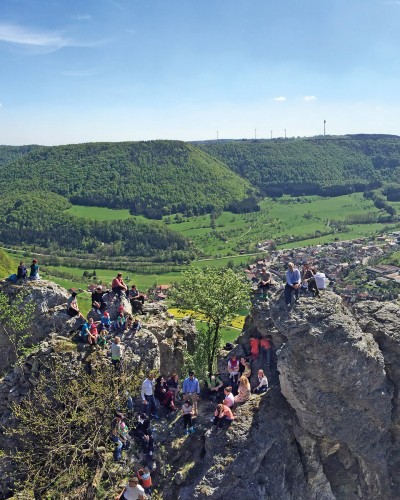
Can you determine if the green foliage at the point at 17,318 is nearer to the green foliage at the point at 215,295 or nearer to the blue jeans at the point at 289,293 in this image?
the green foliage at the point at 215,295

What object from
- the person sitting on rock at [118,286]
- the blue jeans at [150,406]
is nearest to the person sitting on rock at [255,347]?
the blue jeans at [150,406]

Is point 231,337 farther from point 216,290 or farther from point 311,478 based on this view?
point 311,478

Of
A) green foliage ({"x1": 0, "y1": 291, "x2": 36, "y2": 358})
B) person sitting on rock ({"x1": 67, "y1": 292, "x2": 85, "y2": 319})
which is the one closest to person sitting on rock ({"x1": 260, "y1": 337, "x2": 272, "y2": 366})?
person sitting on rock ({"x1": 67, "y1": 292, "x2": 85, "y2": 319})

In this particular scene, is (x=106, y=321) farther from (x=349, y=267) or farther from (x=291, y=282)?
(x=349, y=267)

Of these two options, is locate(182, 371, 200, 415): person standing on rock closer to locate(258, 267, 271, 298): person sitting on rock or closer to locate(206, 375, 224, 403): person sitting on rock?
locate(206, 375, 224, 403): person sitting on rock

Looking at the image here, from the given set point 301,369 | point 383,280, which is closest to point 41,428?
point 301,369

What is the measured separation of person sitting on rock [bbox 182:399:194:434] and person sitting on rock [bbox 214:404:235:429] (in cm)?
145

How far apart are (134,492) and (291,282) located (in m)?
12.4

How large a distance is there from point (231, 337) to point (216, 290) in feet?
170

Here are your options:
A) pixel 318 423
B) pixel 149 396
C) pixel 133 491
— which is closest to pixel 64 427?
pixel 149 396

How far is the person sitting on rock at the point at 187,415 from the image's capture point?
69.9 ft

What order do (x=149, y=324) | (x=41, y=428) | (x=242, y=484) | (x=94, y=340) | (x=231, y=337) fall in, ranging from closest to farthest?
(x=242, y=484) < (x=41, y=428) < (x=94, y=340) < (x=149, y=324) < (x=231, y=337)

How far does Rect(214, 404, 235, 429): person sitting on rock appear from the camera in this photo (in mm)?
20641

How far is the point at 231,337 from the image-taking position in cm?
7931
